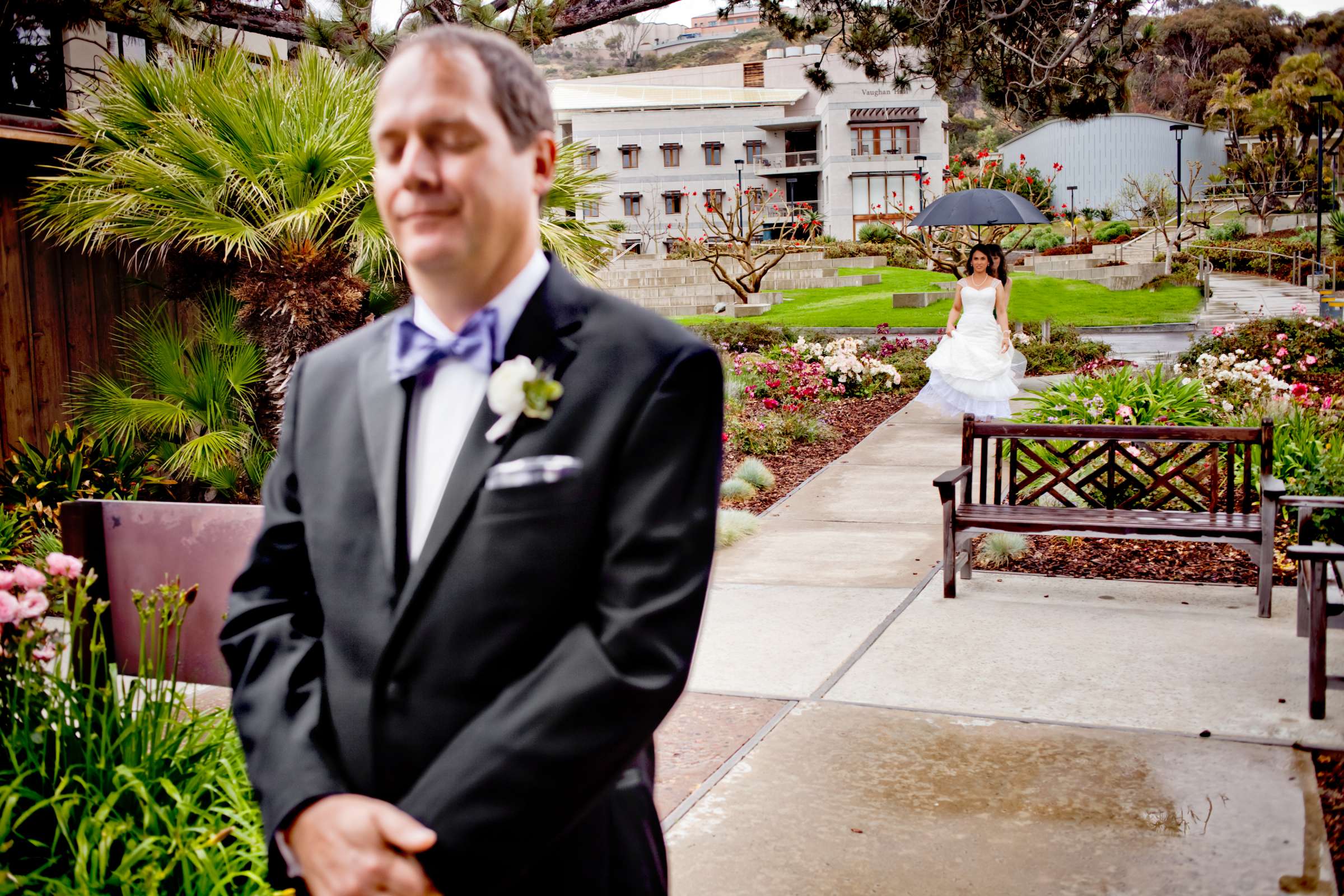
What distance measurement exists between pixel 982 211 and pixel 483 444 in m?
12.0

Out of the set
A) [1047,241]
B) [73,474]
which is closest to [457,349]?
[73,474]

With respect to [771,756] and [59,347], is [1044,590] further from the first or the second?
[59,347]

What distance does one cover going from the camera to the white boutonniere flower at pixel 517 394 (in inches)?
53.6

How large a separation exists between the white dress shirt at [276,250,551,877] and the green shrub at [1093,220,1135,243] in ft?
155

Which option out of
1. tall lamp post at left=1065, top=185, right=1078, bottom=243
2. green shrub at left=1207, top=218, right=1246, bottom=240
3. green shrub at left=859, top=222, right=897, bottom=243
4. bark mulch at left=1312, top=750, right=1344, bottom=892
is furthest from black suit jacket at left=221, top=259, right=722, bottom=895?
green shrub at left=859, top=222, right=897, bottom=243

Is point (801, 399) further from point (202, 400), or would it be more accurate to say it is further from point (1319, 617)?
point (1319, 617)

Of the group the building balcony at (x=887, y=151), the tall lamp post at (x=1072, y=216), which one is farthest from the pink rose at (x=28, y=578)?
the building balcony at (x=887, y=151)

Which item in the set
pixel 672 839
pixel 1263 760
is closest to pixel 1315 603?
pixel 1263 760

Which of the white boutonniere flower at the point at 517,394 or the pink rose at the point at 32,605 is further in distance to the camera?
the pink rose at the point at 32,605

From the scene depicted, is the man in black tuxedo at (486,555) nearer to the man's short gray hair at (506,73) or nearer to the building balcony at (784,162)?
the man's short gray hair at (506,73)

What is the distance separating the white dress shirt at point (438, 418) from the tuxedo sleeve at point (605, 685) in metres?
0.20

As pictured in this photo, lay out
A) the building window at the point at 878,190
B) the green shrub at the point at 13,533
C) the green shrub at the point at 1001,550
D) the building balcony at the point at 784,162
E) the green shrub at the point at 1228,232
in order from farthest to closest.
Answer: the building balcony at the point at 784,162, the building window at the point at 878,190, the green shrub at the point at 1228,232, the green shrub at the point at 1001,550, the green shrub at the point at 13,533

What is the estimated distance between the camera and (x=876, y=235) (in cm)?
4856

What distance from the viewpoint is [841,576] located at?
6688mm
